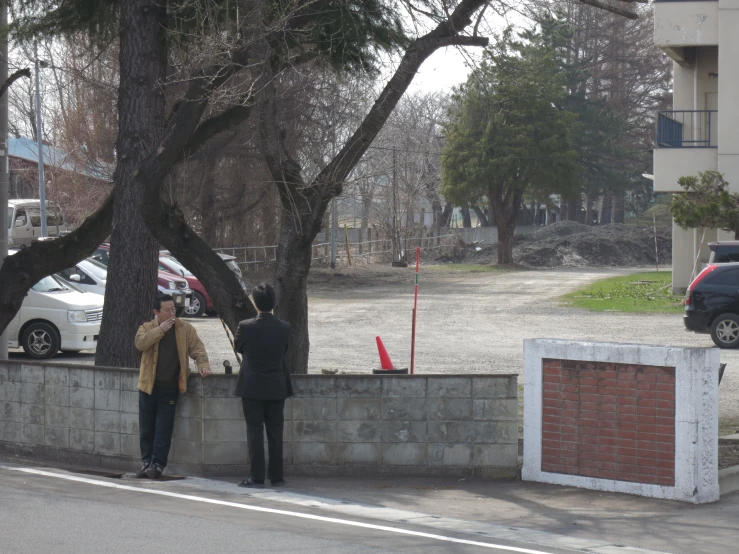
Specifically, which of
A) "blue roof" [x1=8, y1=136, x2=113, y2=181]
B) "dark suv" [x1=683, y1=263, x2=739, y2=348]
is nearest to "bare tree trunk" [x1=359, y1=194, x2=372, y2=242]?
"blue roof" [x1=8, y1=136, x2=113, y2=181]

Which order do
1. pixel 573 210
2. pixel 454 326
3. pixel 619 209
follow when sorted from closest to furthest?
1. pixel 454 326
2. pixel 573 210
3. pixel 619 209

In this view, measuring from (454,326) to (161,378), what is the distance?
52.5 ft

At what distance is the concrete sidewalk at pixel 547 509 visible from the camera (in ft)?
24.1

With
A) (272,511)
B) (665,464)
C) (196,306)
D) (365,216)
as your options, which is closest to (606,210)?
(365,216)

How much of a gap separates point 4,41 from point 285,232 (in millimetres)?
5057

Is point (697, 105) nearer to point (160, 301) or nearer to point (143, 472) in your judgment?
point (160, 301)

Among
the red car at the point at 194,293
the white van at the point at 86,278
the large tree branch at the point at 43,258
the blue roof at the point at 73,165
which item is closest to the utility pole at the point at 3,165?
the large tree branch at the point at 43,258

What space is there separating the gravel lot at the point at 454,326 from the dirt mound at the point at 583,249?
18944mm

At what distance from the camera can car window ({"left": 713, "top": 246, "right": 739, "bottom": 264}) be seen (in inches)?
840

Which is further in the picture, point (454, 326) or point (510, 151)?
point (510, 151)

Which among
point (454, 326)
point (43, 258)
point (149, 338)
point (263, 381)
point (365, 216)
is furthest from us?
point (365, 216)

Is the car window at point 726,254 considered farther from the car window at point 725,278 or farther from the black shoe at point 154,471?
the black shoe at point 154,471

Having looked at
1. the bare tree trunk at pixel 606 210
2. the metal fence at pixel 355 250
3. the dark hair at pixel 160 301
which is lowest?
the dark hair at pixel 160 301

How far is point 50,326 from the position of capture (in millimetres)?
17719
